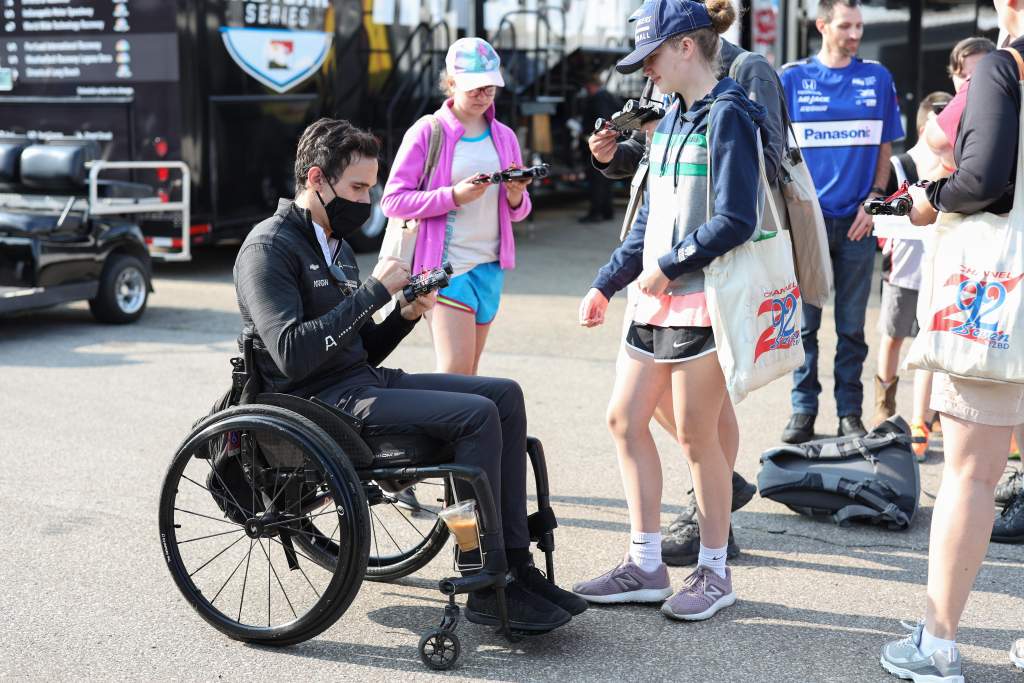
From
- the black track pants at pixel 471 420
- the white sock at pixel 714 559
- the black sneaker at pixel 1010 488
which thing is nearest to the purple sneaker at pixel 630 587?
the white sock at pixel 714 559

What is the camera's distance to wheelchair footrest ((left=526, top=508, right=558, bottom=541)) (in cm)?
363

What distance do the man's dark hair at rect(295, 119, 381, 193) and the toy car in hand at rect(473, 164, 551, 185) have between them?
0.69 metres

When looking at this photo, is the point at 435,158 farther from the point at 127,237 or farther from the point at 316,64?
the point at 316,64

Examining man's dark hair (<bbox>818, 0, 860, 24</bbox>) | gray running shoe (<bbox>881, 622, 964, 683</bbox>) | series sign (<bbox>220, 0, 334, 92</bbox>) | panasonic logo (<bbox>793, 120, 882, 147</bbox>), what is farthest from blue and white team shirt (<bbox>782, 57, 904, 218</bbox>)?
series sign (<bbox>220, 0, 334, 92</bbox>)

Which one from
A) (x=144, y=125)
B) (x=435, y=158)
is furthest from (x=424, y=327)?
(x=435, y=158)

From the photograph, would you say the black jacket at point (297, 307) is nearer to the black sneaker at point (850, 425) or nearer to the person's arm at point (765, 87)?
the person's arm at point (765, 87)

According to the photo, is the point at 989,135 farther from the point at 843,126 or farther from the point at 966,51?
the point at 843,126

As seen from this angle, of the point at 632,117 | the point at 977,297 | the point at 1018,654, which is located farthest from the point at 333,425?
the point at 1018,654

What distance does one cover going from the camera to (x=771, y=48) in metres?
12.1

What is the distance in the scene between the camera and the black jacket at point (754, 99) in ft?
13.9

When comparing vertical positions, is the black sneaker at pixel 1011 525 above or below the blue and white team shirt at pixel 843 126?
below

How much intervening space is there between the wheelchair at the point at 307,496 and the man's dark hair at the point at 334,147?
594 millimetres

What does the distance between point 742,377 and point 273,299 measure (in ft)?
Result: 4.41

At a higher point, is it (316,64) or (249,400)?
(316,64)
